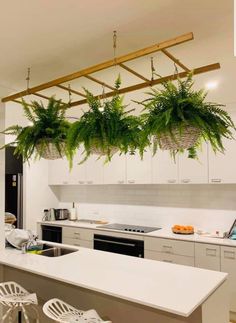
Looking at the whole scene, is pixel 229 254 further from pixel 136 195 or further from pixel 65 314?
pixel 65 314

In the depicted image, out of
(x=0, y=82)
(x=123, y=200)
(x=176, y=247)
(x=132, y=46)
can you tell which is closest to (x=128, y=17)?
(x=132, y=46)

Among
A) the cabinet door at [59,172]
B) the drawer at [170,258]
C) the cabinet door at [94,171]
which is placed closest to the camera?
the drawer at [170,258]

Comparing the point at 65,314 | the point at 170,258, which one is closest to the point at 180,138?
the point at 65,314

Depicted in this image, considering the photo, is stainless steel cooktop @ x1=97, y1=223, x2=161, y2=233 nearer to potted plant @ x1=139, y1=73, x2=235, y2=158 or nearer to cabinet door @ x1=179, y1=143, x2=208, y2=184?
cabinet door @ x1=179, y1=143, x2=208, y2=184

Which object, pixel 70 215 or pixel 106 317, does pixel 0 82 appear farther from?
pixel 70 215

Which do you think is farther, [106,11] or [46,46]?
[46,46]

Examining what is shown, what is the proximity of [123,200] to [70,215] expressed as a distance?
118cm

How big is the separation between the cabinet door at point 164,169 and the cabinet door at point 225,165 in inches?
21.0

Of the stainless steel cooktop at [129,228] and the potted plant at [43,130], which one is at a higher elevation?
the potted plant at [43,130]

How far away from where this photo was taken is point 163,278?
2215 mm

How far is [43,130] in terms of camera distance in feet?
7.73

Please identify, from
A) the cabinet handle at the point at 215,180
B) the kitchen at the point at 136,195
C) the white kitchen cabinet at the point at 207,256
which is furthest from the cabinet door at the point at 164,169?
the white kitchen cabinet at the point at 207,256

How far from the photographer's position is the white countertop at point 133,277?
182cm

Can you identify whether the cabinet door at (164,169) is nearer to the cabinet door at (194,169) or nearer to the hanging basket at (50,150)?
the cabinet door at (194,169)
